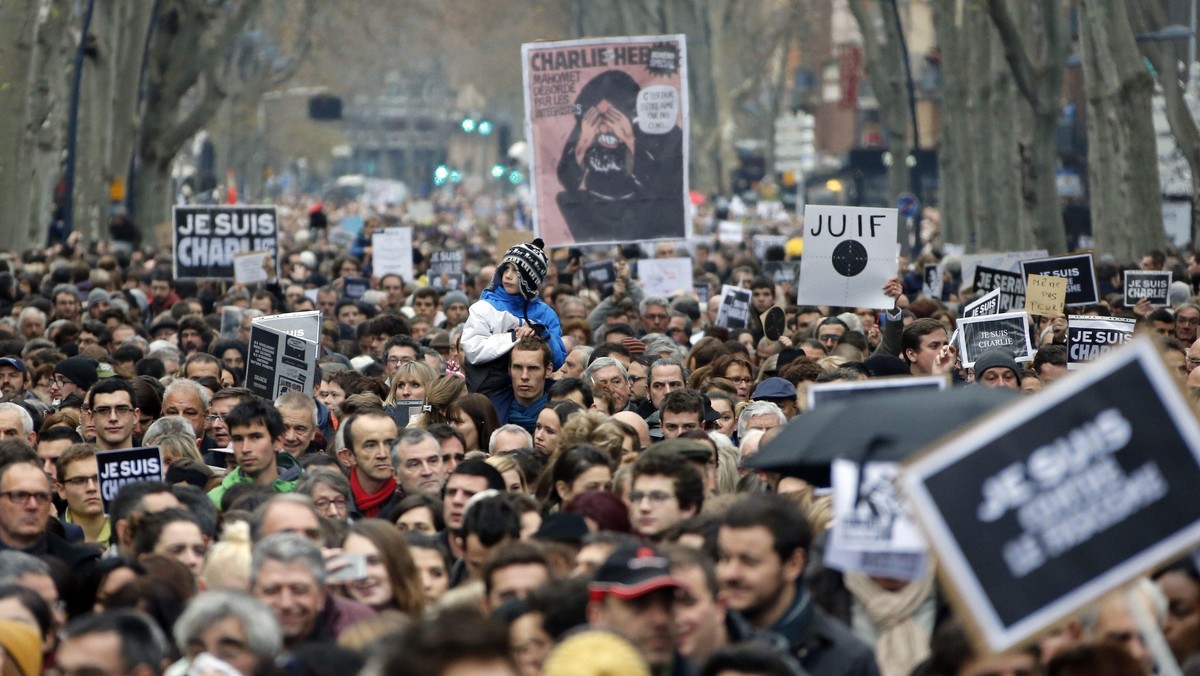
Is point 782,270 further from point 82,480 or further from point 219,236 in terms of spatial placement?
point 82,480

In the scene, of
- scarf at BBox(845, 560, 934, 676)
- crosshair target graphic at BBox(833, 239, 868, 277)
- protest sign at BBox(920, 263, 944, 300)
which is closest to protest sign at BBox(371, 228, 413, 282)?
protest sign at BBox(920, 263, 944, 300)

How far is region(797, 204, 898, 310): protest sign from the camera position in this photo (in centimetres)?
1557

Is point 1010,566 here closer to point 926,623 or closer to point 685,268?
point 926,623

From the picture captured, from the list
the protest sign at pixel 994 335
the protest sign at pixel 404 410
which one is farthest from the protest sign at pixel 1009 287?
the protest sign at pixel 404 410

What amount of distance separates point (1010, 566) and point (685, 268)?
17.0 m

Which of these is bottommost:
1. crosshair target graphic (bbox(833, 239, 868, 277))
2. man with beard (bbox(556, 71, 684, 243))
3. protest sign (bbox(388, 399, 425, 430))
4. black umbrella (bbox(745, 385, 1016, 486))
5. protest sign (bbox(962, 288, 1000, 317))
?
protest sign (bbox(388, 399, 425, 430))

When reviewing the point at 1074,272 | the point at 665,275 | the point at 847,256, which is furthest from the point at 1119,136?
the point at 847,256

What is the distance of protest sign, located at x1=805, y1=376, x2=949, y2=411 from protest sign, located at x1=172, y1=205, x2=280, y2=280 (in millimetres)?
14620

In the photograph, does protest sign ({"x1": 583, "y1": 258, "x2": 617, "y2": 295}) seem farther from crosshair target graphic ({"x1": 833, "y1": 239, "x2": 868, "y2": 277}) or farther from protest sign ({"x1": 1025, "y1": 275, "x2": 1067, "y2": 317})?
protest sign ({"x1": 1025, "y1": 275, "x2": 1067, "y2": 317})

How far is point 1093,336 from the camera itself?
44.0 feet

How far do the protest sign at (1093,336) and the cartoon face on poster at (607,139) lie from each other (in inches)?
190

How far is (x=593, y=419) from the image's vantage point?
9625 millimetres

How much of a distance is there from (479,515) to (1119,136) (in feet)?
59.7

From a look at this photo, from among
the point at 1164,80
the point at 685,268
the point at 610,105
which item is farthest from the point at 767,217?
the point at 610,105
